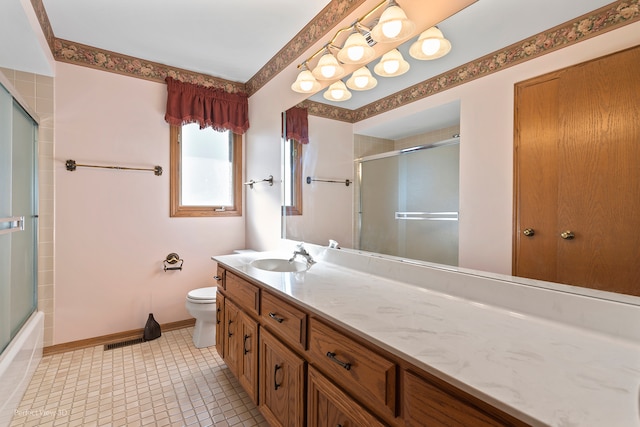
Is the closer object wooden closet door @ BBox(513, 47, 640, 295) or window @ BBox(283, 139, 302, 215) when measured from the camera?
wooden closet door @ BBox(513, 47, 640, 295)

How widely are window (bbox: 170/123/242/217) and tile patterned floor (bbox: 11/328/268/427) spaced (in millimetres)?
1226

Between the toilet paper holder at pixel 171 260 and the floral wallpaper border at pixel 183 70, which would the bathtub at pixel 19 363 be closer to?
the toilet paper holder at pixel 171 260

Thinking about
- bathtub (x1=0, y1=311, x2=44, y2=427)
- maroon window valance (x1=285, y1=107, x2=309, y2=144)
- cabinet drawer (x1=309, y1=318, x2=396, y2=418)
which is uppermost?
maroon window valance (x1=285, y1=107, x2=309, y2=144)

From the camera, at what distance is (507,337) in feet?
2.77

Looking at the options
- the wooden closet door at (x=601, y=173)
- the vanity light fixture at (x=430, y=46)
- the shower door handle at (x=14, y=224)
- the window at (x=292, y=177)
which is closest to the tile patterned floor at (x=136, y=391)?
the shower door handle at (x=14, y=224)

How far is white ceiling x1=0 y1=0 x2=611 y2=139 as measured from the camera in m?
1.08

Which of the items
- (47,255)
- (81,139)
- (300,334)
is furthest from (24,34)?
(300,334)

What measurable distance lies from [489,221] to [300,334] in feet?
2.75

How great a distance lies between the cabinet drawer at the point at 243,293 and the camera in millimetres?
1557

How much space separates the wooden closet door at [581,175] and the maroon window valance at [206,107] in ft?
8.31

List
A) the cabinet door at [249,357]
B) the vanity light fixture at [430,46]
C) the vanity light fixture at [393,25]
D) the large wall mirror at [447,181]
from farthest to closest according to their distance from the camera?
the cabinet door at [249,357] < the vanity light fixture at [393,25] < the vanity light fixture at [430,46] < the large wall mirror at [447,181]

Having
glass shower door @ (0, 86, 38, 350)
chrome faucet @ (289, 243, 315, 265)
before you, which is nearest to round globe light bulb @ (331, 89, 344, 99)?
chrome faucet @ (289, 243, 315, 265)

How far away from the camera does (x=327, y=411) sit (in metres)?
1.05

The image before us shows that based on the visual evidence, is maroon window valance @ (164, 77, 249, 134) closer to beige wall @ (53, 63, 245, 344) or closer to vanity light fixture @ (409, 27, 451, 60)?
beige wall @ (53, 63, 245, 344)
